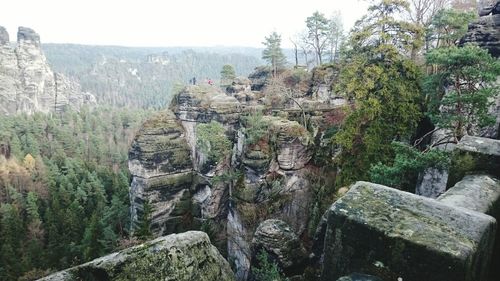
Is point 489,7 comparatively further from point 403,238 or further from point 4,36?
point 4,36

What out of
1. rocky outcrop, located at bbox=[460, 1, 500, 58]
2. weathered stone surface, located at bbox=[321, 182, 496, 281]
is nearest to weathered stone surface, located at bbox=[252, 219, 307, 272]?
weathered stone surface, located at bbox=[321, 182, 496, 281]

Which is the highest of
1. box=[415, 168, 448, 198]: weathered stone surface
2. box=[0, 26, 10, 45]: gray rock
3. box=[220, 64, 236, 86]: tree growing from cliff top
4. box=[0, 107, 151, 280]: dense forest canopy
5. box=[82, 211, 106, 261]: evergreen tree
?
box=[0, 26, 10, 45]: gray rock

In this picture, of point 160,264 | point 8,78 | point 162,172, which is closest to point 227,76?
point 162,172

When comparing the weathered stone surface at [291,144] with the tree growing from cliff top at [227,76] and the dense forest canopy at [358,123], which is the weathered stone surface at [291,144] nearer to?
the dense forest canopy at [358,123]

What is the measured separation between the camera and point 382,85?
814 inches

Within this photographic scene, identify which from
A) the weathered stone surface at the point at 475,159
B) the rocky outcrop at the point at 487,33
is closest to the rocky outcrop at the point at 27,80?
the rocky outcrop at the point at 487,33

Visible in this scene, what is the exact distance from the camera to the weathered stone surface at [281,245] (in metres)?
13.7

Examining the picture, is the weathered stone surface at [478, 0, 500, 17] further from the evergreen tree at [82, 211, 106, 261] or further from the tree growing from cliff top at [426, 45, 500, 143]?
the evergreen tree at [82, 211, 106, 261]

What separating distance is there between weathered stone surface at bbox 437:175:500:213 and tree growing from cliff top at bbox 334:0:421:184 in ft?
55.6

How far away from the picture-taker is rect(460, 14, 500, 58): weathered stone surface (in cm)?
1911

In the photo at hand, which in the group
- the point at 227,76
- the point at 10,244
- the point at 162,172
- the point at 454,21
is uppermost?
the point at 454,21

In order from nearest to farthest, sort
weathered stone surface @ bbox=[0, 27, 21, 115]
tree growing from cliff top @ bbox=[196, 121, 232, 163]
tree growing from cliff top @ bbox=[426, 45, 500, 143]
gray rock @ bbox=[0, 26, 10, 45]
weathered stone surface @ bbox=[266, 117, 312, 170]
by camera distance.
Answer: tree growing from cliff top @ bbox=[426, 45, 500, 143], weathered stone surface @ bbox=[266, 117, 312, 170], tree growing from cliff top @ bbox=[196, 121, 232, 163], weathered stone surface @ bbox=[0, 27, 21, 115], gray rock @ bbox=[0, 26, 10, 45]

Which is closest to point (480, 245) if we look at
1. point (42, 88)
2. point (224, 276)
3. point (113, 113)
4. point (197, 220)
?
point (224, 276)

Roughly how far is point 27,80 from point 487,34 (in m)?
141
